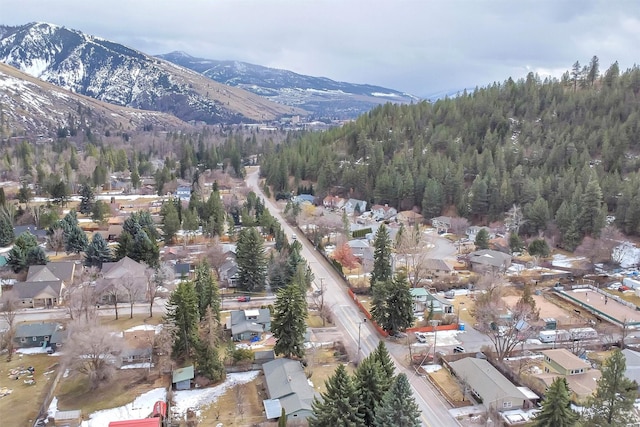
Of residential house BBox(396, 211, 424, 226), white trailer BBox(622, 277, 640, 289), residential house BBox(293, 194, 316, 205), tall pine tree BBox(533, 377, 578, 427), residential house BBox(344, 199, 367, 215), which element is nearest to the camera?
tall pine tree BBox(533, 377, 578, 427)

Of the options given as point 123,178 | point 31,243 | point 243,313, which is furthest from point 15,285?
point 123,178

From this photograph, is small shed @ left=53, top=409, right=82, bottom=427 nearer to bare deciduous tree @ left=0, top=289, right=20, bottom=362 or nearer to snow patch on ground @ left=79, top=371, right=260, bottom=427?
snow patch on ground @ left=79, top=371, right=260, bottom=427

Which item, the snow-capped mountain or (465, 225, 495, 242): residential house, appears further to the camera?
the snow-capped mountain

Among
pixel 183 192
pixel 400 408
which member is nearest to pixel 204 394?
pixel 400 408

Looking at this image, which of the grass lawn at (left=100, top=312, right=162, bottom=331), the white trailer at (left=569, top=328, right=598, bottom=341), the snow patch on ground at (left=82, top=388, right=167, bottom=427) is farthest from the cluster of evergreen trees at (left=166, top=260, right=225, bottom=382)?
the white trailer at (left=569, top=328, right=598, bottom=341)

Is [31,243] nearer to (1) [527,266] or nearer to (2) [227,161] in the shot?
(1) [527,266]

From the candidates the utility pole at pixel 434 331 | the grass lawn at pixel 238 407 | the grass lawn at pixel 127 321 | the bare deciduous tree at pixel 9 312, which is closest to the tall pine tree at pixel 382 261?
the utility pole at pixel 434 331

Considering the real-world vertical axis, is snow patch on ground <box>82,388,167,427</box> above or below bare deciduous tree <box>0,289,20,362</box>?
below
